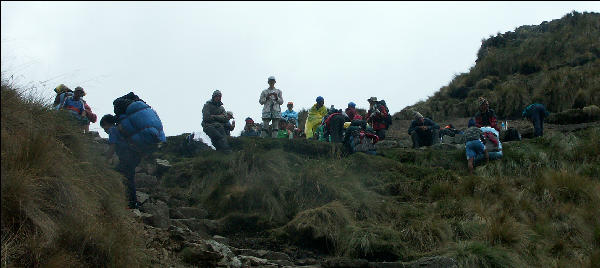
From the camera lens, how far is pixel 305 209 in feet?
39.2

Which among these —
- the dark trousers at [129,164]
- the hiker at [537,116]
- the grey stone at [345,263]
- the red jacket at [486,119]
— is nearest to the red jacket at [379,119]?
the red jacket at [486,119]

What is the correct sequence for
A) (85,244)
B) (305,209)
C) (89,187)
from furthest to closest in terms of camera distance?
(305,209)
(89,187)
(85,244)

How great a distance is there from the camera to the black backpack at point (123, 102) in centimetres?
1132

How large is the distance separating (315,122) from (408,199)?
6465 mm

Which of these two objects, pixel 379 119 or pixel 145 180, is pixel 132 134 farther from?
pixel 379 119

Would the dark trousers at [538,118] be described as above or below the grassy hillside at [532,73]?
below

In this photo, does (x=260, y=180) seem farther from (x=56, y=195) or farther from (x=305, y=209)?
(x=56, y=195)

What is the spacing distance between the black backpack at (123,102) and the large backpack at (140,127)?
0.08 feet

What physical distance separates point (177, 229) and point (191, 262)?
0.93 meters

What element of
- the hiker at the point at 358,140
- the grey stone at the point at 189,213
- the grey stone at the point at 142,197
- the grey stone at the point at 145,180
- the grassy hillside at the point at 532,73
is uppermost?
the grassy hillside at the point at 532,73

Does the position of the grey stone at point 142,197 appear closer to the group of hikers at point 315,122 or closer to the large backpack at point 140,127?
the large backpack at point 140,127

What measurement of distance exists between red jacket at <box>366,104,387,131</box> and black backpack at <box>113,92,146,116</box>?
26.3ft

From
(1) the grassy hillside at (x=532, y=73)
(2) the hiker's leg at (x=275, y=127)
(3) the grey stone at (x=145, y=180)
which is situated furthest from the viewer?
(1) the grassy hillside at (x=532, y=73)

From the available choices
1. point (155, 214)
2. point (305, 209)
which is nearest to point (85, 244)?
point (155, 214)
